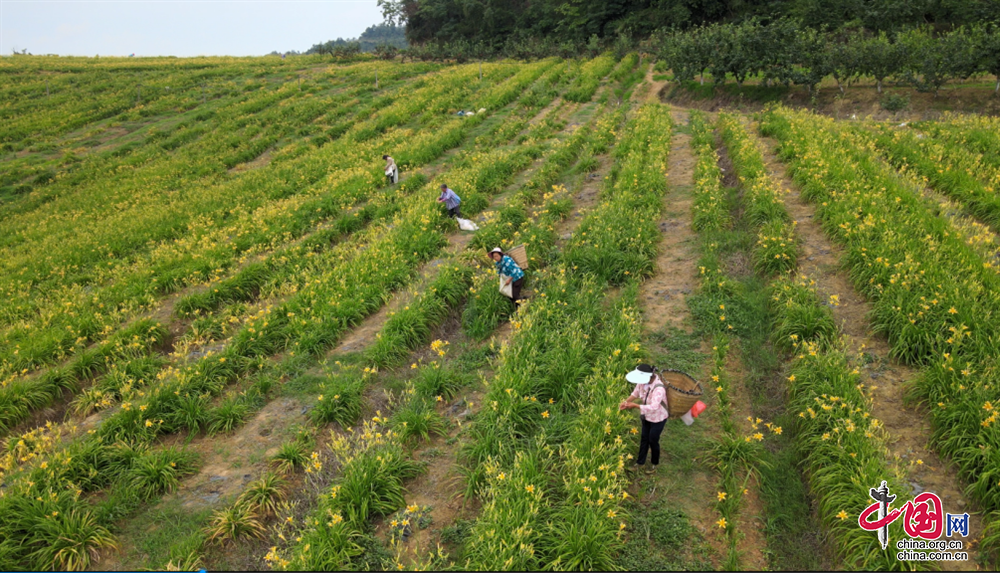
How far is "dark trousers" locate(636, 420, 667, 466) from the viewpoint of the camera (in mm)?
6652

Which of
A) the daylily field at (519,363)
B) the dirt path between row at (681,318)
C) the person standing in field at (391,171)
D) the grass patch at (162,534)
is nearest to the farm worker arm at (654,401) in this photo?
the daylily field at (519,363)

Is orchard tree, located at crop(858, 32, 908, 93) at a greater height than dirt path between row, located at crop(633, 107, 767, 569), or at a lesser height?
greater

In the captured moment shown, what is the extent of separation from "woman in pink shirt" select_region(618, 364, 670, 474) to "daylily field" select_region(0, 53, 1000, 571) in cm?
30

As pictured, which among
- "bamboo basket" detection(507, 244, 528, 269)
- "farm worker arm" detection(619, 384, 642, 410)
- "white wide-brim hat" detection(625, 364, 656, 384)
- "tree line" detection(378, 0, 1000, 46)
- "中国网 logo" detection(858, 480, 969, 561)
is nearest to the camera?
"中国网 logo" detection(858, 480, 969, 561)

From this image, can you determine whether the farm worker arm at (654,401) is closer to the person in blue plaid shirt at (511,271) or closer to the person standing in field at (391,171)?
the person in blue plaid shirt at (511,271)

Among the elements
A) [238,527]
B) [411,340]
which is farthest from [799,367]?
[238,527]

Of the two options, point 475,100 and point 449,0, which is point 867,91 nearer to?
point 475,100

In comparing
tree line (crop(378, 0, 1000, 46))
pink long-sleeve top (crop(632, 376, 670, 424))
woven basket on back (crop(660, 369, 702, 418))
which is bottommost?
woven basket on back (crop(660, 369, 702, 418))

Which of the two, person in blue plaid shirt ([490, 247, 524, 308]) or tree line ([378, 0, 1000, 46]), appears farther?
tree line ([378, 0, 1000, 46])

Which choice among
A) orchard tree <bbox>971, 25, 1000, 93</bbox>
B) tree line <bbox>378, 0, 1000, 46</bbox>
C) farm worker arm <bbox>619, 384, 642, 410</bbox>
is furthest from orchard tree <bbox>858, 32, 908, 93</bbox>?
farm worker arm <bbox>619, 384, 642, 410</bbox>

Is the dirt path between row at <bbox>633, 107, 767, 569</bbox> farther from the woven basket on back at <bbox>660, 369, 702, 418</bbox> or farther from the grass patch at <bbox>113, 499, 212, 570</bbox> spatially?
the grass patch at <bbox>113, 499, 212, 570</bbox>

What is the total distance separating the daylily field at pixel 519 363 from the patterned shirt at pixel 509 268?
679 millimetres

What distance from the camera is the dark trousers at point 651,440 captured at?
6.65 m

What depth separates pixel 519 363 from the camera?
8469mm
